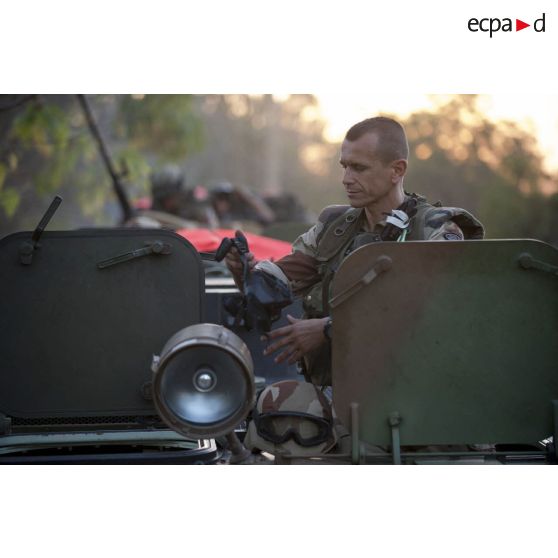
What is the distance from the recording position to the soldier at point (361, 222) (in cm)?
436

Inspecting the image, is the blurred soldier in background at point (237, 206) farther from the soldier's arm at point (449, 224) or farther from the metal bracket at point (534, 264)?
the metal bracket at point (534, 264)

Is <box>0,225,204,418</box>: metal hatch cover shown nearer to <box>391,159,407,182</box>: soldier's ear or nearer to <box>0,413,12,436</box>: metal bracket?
<box>0,413,12,436</box>: metal bracket

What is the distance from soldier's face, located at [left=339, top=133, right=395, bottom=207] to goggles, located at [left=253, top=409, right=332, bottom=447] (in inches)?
40.8

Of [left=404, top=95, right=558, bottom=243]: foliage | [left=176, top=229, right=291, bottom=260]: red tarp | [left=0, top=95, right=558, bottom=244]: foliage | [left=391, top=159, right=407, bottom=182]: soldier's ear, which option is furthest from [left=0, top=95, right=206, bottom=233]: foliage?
[left=404, top=95, right=558, bottom=243]: foliage

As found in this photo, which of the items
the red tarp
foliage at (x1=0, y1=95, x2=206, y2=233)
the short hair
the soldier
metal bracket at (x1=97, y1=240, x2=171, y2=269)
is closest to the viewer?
metal bracket at (x1=97, y1=240, x2=171, y2=269)

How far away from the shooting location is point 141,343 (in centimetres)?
409

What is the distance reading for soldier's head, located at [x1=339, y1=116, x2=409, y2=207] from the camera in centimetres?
465

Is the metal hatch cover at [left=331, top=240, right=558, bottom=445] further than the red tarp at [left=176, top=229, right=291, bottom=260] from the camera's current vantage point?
No

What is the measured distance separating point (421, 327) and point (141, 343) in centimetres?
106

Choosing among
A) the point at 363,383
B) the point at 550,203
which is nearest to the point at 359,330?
the point at 363,383

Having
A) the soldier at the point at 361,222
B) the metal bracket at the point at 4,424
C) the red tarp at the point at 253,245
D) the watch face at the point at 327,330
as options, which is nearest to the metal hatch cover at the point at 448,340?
the watch face at the point at 327,330

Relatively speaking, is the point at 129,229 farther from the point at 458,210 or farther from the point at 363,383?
the point at 458,210

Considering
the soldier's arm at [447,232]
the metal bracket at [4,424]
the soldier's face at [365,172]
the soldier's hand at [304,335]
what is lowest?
the metal bracket at [4,424]

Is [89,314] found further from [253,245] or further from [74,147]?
[74,147]
